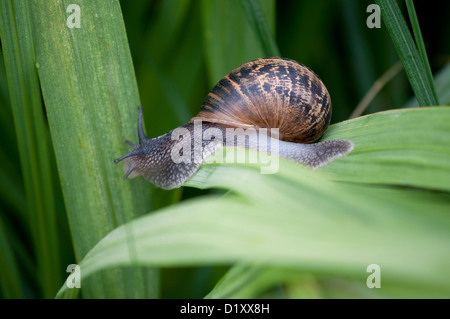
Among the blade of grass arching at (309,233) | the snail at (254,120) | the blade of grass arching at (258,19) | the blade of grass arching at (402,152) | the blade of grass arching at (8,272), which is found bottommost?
the blade of grass arching at (8,272)

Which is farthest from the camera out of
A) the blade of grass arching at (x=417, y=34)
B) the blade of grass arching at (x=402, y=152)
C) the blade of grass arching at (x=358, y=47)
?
the blade of grass arching at (x=358, y=47)

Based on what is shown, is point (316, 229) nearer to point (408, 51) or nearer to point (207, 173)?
point (207, 173)

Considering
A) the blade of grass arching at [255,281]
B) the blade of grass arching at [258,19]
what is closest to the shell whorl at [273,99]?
the blade of grass arching at [258,19]

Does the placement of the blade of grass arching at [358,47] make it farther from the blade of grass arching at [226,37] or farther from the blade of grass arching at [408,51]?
the blade of grass arching at [408,51]

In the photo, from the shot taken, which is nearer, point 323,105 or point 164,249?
point 164,249

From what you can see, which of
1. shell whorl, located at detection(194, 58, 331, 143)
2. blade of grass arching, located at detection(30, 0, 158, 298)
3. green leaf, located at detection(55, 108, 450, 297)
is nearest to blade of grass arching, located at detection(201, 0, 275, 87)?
shell whorl, located at detection(194, 58, 331, 143)

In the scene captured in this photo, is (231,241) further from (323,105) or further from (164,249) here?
(323,105)

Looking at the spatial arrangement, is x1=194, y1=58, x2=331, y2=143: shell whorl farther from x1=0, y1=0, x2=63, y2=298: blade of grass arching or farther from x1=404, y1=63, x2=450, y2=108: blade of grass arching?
x1=0, y1=0, x2=63, y2=298: blade of grass arching
